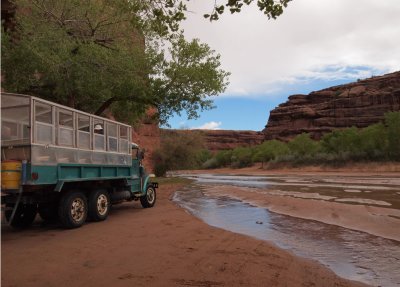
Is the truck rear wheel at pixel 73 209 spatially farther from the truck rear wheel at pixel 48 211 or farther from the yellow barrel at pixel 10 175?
the yellow barrel at pixel 10 175

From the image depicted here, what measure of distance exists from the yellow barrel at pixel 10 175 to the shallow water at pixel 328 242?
541 cm

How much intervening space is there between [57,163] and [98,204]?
2.22m

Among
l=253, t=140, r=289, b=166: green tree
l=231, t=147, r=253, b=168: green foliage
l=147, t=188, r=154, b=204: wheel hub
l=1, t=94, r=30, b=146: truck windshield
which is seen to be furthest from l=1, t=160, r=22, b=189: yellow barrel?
l=231, t=147, r=253, b=168: green foliage

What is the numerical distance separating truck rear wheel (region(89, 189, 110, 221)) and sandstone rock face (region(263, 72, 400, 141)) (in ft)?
328

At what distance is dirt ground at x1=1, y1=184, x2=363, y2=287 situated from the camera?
5715 mm

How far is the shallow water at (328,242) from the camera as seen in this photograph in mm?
6559

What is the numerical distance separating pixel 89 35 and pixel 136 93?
3459 millimetres

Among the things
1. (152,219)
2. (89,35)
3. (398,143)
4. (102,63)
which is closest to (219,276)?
(152,219)

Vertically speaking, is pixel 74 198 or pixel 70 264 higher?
pixel 74 198

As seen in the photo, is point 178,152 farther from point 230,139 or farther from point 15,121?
point 230,139

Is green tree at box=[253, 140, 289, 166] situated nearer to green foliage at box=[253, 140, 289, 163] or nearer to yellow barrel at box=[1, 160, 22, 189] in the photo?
green foliage at box=[253, 140, 289, 163]

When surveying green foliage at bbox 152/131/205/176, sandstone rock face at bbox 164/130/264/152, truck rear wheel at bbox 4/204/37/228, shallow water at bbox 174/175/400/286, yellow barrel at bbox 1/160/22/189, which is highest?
sandstone rock face at bbox 164/130/264/152

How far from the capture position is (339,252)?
7.93 meters

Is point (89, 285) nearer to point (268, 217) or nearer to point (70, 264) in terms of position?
point (70, 264)
